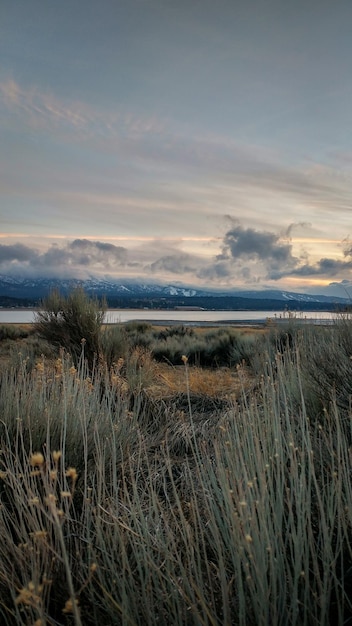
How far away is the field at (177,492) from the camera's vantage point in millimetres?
1974

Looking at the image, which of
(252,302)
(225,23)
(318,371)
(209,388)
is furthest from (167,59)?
(252,302)

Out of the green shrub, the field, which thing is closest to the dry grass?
the field

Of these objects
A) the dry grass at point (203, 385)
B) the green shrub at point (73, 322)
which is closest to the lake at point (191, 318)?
the green shrub at point (73, 322)

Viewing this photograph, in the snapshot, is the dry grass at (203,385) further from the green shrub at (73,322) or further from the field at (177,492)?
the green shrub at (73,322)

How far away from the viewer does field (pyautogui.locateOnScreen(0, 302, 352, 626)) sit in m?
1.97

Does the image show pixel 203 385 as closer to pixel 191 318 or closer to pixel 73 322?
pixel 73 322

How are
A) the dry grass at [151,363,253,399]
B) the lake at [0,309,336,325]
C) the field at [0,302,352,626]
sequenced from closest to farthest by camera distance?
the field at [0,302,352,626] < the dry grass at [151,363,253,399] < the lake at [0,309,336,325]

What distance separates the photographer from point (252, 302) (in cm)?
13850

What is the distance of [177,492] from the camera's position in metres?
4.60

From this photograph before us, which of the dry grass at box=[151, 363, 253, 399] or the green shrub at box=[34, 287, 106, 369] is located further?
the green shrub at box=[34, 287, 106, 369]

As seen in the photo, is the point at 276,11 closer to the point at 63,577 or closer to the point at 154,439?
the point at 154,439

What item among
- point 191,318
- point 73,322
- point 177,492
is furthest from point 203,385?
point 191,318

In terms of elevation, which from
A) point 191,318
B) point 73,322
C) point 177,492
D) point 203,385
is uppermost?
point 73,322

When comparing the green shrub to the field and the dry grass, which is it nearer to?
the field
